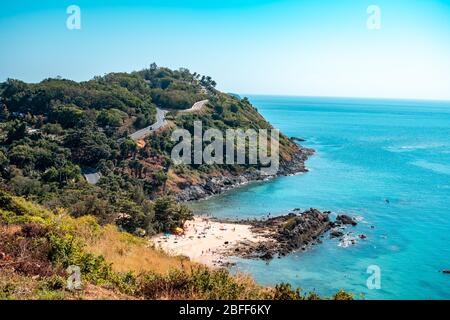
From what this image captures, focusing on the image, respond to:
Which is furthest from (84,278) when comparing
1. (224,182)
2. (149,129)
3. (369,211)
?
(149,129)

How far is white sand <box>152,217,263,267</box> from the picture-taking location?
120 feet

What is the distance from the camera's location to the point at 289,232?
4178 cm

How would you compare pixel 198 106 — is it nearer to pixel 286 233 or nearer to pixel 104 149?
pixel 104 149

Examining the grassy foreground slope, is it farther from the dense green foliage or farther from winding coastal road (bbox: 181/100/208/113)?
winding coastal road (bbox: 181/100/208/113)

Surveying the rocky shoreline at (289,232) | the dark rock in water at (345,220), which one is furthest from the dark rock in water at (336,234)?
the dark rock in water at (345,220)

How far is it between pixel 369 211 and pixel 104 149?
35954 millimetres

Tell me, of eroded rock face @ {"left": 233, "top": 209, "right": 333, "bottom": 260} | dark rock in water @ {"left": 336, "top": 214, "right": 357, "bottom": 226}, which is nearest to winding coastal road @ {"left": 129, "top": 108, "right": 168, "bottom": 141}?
eroded rock face @ {"left": 233, "top": 209, "right": 333, "bottom": 260}

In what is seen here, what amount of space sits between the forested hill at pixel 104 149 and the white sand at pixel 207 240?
2.15 m

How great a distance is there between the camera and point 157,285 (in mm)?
9367

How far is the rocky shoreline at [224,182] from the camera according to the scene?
58.8 m

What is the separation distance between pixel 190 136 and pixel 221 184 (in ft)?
47.1

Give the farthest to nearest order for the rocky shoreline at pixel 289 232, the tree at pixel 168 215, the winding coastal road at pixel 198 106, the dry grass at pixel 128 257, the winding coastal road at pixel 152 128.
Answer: the winding coastal road at pixel 198 106 → the winding coastal road at pixel 152 128 → the tree at pixel 168 215 → the rocky shoreline at pixel 289 232 → the dry grass at pixel 128 257

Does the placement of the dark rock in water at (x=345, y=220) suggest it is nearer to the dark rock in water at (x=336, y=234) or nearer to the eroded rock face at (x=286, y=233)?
the eroded rock face at (x=286, y=233)

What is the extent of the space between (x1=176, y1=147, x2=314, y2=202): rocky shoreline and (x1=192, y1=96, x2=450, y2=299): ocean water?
206 cm
